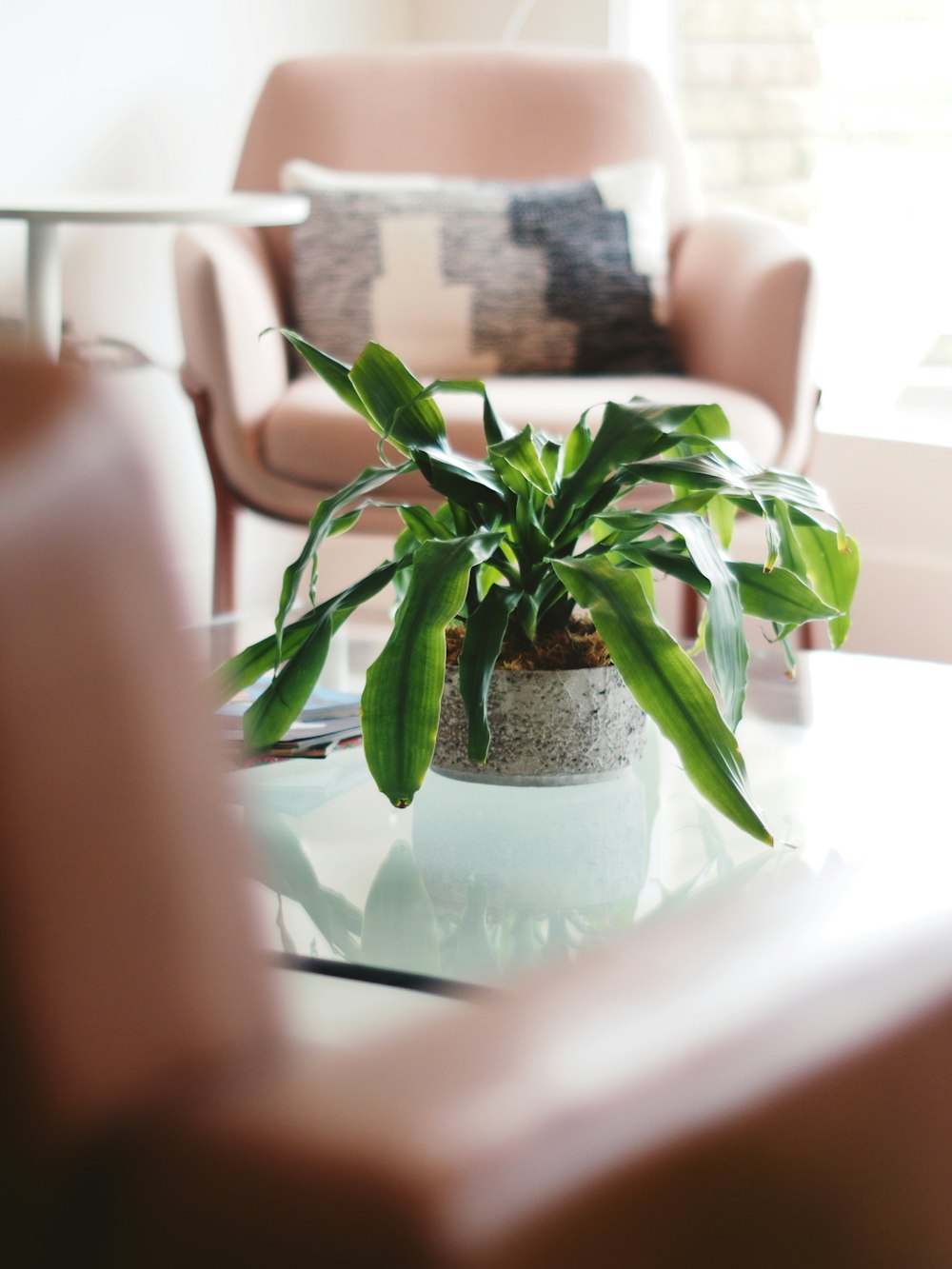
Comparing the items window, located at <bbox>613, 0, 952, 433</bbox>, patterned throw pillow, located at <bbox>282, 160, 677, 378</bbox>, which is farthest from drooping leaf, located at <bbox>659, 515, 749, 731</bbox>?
window, located at <bbox>613, 0, 952, 433</bbox>

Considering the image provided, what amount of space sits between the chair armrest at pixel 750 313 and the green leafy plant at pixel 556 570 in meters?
1.06

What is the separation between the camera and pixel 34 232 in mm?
1851

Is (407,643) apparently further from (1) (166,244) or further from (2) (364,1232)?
(1) (166,244)

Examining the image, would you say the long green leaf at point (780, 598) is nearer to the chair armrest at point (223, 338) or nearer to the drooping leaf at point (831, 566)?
the drooping leaf at point (831, 566)

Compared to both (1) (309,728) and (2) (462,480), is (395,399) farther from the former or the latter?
(1) (309,728)

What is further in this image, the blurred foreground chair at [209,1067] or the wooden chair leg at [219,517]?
the wooden chair leg at [219,517]

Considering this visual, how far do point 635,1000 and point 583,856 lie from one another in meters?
0.22

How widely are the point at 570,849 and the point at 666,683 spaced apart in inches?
4.6

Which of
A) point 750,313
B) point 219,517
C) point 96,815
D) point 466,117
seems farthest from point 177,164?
point 96,815

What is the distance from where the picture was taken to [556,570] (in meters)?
0.86

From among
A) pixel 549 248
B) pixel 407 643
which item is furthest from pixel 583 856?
pixel 549 248

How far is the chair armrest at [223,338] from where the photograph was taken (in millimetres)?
1995

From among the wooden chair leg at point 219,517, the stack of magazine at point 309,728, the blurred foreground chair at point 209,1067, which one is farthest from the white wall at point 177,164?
the blurred foreground chair at point 209,1067

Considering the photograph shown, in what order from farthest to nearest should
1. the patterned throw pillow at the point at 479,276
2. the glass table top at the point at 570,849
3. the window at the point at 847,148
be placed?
the window at the point at 847,148, the patterned throw pillow at the point at 479,276, the glass table top at the point at 570,849
